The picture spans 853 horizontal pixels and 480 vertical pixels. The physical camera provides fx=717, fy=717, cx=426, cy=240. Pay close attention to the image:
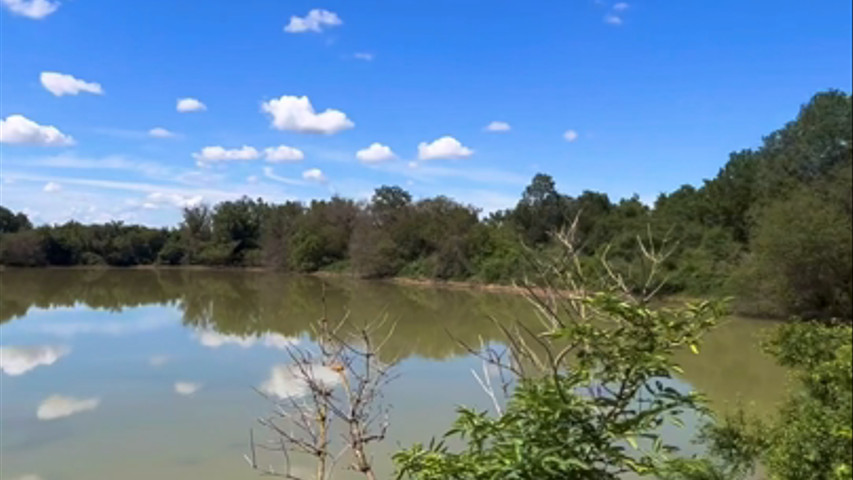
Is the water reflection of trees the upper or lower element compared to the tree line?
lower

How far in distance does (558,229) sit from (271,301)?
831 inches

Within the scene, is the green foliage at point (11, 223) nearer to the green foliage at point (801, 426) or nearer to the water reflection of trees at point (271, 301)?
the water reflection of trees at point (271, 301)

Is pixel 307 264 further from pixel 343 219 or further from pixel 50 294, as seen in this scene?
pixel 50 294

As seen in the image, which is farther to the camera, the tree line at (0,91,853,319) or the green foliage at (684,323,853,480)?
the tree line at (0,91,853,319)

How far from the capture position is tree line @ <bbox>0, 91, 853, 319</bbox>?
3.84 m

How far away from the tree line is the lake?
953 mm

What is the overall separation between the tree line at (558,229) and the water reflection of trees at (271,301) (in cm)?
194

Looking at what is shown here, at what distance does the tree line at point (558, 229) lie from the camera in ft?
12.6

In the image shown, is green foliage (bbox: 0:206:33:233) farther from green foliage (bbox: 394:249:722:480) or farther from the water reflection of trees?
green foliage (bbox: 394:249:722:480)

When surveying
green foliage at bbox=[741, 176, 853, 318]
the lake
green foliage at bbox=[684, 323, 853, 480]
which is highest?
green foliage at bbox=[741, 176, 853, 318]

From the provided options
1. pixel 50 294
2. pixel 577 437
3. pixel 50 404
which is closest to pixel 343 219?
pixel 50 294

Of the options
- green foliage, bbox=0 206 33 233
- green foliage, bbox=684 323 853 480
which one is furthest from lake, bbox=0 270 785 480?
green foliage, bbox=0 206 33 233

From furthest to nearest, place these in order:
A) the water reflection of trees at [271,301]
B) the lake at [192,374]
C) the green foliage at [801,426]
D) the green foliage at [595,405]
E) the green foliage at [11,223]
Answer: the green foliage at [11,223] < the water reflection of trees at [271,301] < the lake at [192,374] < the green foliage at [801,426] < the green foliage at [595,405]

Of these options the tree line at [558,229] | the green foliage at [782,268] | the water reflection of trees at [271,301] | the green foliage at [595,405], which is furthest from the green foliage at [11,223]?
the green foliage at [595,405]
